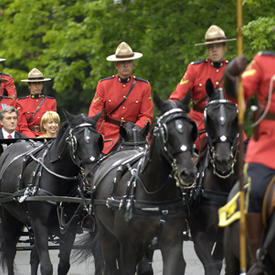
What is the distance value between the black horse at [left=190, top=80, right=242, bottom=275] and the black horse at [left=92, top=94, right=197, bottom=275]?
0.63m

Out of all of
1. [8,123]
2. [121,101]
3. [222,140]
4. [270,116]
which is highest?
[270,116]

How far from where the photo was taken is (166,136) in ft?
27.9

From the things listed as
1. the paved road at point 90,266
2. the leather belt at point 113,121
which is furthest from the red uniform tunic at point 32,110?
the leather belt at point 113,121

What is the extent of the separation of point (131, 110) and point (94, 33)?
37.7 feet

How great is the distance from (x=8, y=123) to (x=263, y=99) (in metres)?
6.53

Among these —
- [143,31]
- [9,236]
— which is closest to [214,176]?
[9,236]

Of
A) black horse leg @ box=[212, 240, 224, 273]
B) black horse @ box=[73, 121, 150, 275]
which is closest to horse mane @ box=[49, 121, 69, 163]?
black horse @ box=[73, 121, 150, 275]

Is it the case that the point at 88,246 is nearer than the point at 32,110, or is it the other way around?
the point at 88,246

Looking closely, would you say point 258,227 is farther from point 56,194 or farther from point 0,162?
point 0,162

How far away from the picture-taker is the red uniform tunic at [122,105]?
11898 mm

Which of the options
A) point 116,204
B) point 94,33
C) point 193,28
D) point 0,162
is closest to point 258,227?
point 116,204

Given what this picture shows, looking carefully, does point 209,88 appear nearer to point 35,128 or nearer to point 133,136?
point 133,136

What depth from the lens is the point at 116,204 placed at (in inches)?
372

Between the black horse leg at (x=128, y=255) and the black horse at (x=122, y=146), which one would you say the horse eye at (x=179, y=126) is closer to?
the black horse leg at (x=128, y=255)
